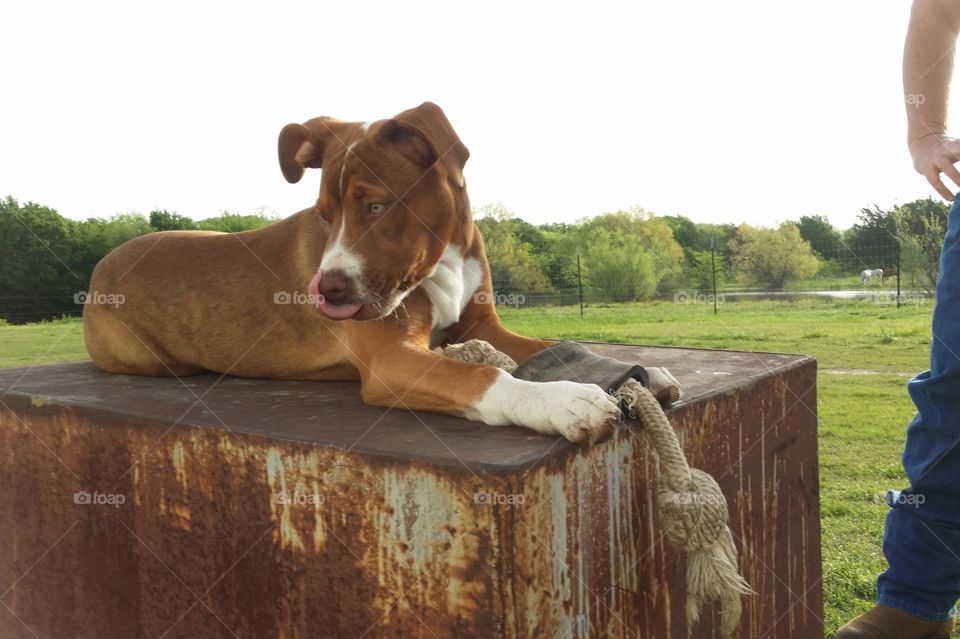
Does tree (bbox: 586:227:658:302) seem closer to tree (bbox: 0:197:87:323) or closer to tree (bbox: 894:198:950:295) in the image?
tree (bbox: 894:198:950:295)

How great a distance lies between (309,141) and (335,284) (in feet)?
2.28

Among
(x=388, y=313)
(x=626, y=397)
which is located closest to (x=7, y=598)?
(x=388, y=313)

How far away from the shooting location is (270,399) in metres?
2.28

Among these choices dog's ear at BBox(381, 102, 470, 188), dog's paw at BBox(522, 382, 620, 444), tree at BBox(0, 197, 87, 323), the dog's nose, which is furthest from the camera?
tree at BBox(0, 197, 87, 323)

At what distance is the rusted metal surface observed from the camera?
1435 mm

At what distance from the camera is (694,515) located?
5.42ft

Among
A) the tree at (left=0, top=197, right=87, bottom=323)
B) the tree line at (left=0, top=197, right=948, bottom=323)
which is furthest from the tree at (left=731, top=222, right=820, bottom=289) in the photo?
the tree at (left=0, top=197, right=87, bottom=323)

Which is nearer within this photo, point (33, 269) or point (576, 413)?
point (576, 413)

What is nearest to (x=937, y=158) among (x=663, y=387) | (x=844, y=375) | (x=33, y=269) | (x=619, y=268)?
(x=663, y=387)

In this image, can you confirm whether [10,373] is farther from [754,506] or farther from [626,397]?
[754,506]

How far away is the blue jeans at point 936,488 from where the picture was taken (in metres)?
2.31

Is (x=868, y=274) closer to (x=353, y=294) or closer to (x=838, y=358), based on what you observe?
(x=838, y=358)

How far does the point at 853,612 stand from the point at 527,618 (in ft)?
8.98

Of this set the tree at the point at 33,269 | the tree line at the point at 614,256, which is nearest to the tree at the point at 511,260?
the tree line at the point at 614,256
